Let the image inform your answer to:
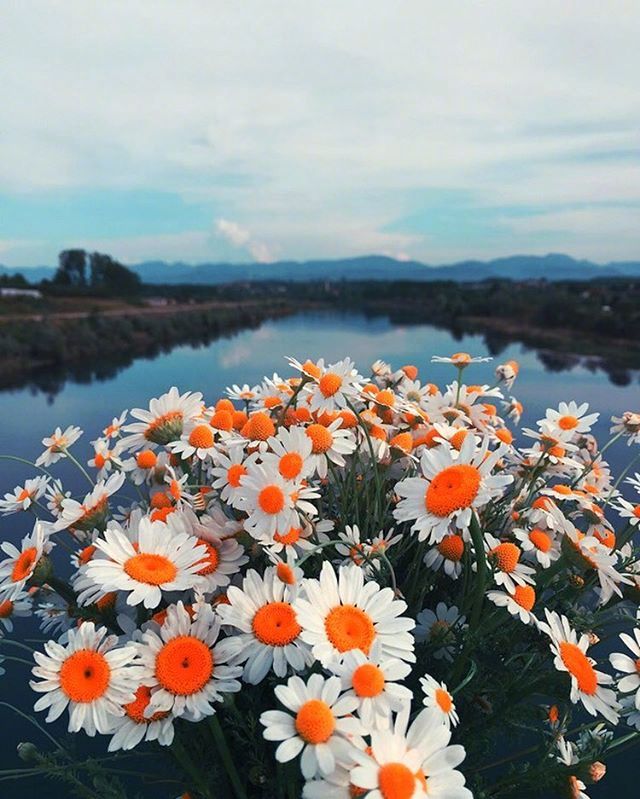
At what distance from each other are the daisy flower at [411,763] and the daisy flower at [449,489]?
0.52 feet

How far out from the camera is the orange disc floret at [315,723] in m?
0.43

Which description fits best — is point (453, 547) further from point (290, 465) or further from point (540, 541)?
point (290, 465)

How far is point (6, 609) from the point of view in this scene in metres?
0.68

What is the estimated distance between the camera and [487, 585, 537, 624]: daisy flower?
580mm

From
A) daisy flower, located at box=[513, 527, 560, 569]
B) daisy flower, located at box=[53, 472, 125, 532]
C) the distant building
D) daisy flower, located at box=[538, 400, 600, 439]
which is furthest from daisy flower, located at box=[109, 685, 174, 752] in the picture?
the distant building

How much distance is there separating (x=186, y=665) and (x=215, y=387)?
5422 millimetres

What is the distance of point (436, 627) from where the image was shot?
0.67 m

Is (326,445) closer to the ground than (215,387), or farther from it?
farther from it

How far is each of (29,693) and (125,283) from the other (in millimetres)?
18812

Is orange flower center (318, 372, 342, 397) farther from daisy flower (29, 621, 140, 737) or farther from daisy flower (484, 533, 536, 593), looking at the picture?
daisy flower (29, 621, 140, 737)

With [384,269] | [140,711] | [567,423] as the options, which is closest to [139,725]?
[140,711]

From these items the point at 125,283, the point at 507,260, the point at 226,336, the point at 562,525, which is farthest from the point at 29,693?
the point at 507,260

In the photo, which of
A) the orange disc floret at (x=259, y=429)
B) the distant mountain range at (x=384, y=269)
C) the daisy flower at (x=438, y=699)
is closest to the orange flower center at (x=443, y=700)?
the daisy flower at (x=438, y=699)

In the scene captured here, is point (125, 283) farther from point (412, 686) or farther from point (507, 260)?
point (507, 260)
